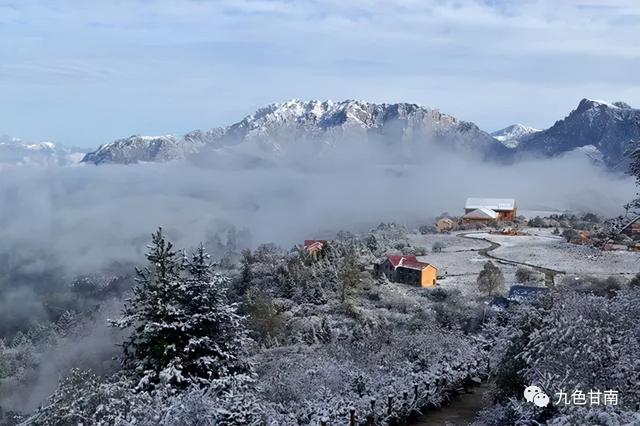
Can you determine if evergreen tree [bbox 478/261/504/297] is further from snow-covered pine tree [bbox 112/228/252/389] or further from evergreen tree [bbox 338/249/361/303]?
snow-covered pine tree [bbox 112/228/252/389]

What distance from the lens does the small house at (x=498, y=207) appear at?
325 feet

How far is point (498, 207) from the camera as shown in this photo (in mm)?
100000

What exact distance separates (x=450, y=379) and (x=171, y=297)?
732cm

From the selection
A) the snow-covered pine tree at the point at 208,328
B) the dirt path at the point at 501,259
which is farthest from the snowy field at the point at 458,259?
the snow-covered pine tree at the point at 208,328

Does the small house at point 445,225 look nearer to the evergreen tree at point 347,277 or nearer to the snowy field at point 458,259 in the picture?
the snowy field at point 458,259

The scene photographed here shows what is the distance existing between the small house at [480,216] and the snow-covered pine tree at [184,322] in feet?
267

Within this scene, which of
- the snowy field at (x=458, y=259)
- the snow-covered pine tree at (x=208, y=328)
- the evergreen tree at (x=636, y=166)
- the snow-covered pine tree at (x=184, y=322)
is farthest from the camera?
the snowy field at (x=458, y=259)

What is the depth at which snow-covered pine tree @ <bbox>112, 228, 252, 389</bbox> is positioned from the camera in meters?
15.1

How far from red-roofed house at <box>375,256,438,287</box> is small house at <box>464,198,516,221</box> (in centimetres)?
Result: 4825

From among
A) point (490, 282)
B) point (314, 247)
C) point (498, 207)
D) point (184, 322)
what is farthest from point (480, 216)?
point (184, 322)

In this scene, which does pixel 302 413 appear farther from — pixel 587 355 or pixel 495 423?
pixel 587 355

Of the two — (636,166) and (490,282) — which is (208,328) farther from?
(490,282)

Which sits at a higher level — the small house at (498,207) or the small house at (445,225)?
the small house at (498,207)

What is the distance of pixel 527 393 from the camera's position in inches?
417
